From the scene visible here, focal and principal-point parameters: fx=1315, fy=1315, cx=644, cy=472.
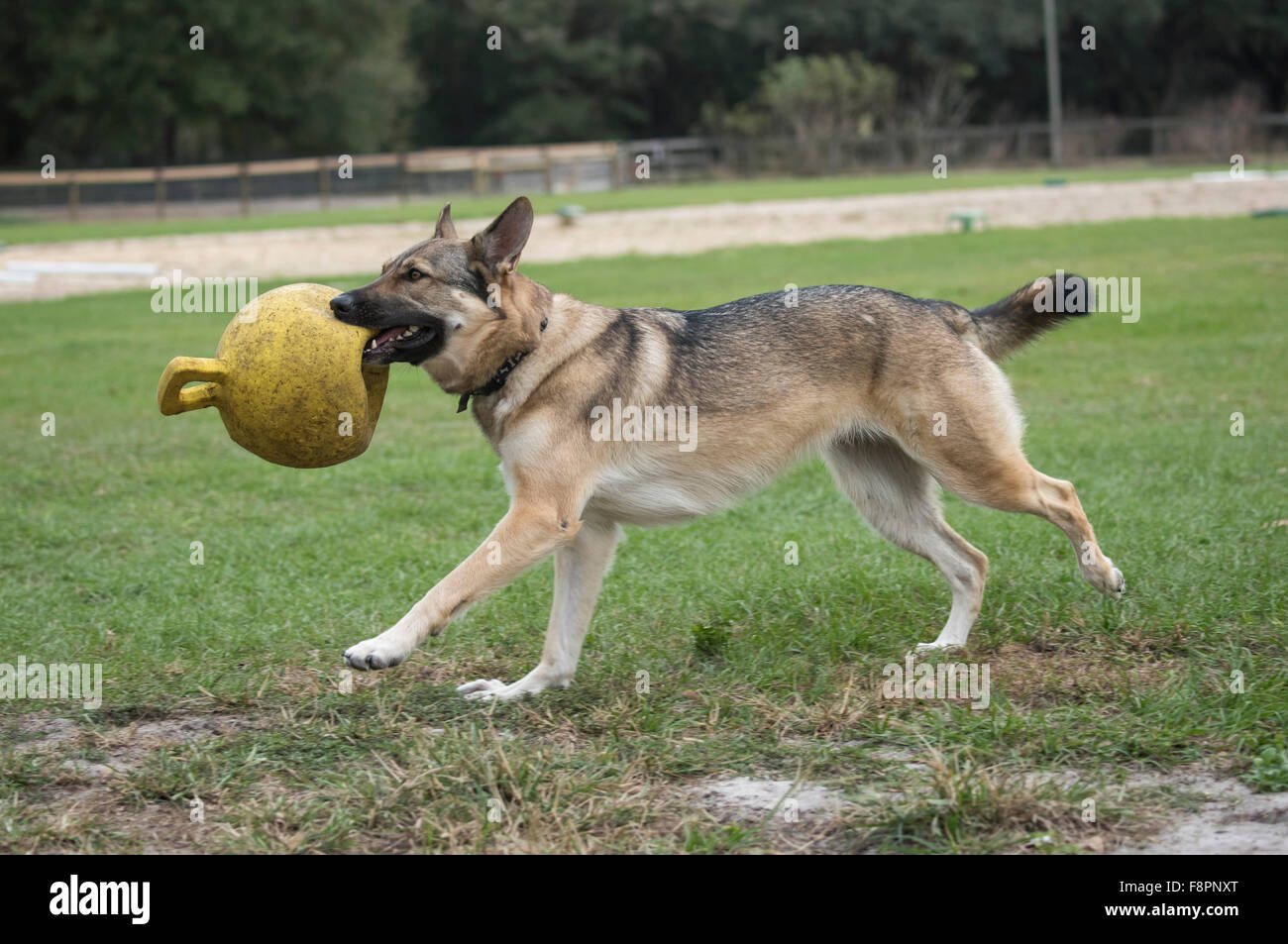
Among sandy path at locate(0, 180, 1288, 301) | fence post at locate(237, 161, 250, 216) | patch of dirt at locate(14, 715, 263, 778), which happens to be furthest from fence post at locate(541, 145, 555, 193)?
patch of dirt at locate(14, 715, 263, 778)

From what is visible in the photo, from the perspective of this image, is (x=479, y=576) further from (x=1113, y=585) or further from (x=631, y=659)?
(x=1113, y=585)

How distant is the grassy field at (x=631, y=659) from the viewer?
433cm

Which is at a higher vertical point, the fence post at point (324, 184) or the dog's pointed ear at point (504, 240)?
the fence post at point (324, 184)

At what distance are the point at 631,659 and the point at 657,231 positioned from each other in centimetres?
2570

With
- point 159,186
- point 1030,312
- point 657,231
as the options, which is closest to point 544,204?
point 657,231

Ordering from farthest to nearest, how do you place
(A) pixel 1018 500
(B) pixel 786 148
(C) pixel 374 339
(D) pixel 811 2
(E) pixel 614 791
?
(D) pixel 811 2 < (B) pixel 786 148 < (A) pixel 1018 500 < (C) pixel 374 339 < (E) pixel 614 791

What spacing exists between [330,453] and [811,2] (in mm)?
68683

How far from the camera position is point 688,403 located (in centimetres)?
580

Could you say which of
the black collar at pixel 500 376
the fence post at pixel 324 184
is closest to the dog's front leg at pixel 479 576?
the black collar at pixel 500 376

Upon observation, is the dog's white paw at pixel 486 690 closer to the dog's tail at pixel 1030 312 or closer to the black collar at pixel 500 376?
the black collar at pixel 500 376

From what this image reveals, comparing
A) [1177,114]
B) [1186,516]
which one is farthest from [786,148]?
[1186,516]

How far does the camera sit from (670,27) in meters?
71.1
